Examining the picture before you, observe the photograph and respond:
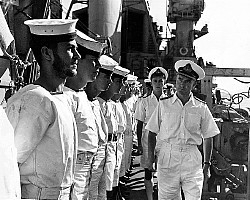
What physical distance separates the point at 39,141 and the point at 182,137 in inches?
97.0

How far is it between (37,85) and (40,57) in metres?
0.24

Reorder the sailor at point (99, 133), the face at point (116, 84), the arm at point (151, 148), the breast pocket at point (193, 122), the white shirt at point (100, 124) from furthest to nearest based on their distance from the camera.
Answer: the face at point (116, 84)
the arm at point (151, 148)
the breast pocket at point (193, 122)
the sailor at point (99, 133)
the white shirt at point (100, 124)

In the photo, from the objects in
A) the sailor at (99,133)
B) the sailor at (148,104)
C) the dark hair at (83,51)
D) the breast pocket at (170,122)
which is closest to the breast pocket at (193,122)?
the breast pocket at (170,122)

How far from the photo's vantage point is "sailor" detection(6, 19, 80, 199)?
2.35 metres

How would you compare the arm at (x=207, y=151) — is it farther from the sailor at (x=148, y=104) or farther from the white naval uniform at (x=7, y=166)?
the white naval uniform at (x=7, y=166)

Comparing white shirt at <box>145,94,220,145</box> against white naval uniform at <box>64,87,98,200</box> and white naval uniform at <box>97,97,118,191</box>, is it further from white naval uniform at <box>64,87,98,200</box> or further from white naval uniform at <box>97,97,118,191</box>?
white naval uniform at <box>64,87,98,200</box>

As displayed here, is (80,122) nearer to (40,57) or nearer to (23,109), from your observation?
(40,57)

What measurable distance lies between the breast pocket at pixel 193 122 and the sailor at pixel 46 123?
2.25 meters

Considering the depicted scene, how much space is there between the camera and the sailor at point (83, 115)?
3.47 metres

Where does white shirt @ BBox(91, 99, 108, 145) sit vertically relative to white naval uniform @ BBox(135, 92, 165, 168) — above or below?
above

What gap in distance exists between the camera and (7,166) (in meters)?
1.45

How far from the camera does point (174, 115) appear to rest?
475 centimetres

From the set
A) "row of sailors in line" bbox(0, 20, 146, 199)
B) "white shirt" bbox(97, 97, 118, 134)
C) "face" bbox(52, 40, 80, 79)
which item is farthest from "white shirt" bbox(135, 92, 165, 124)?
"face" bbox(52, 40, 80, 79)

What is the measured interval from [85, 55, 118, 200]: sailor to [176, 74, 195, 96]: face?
0.75 metres
